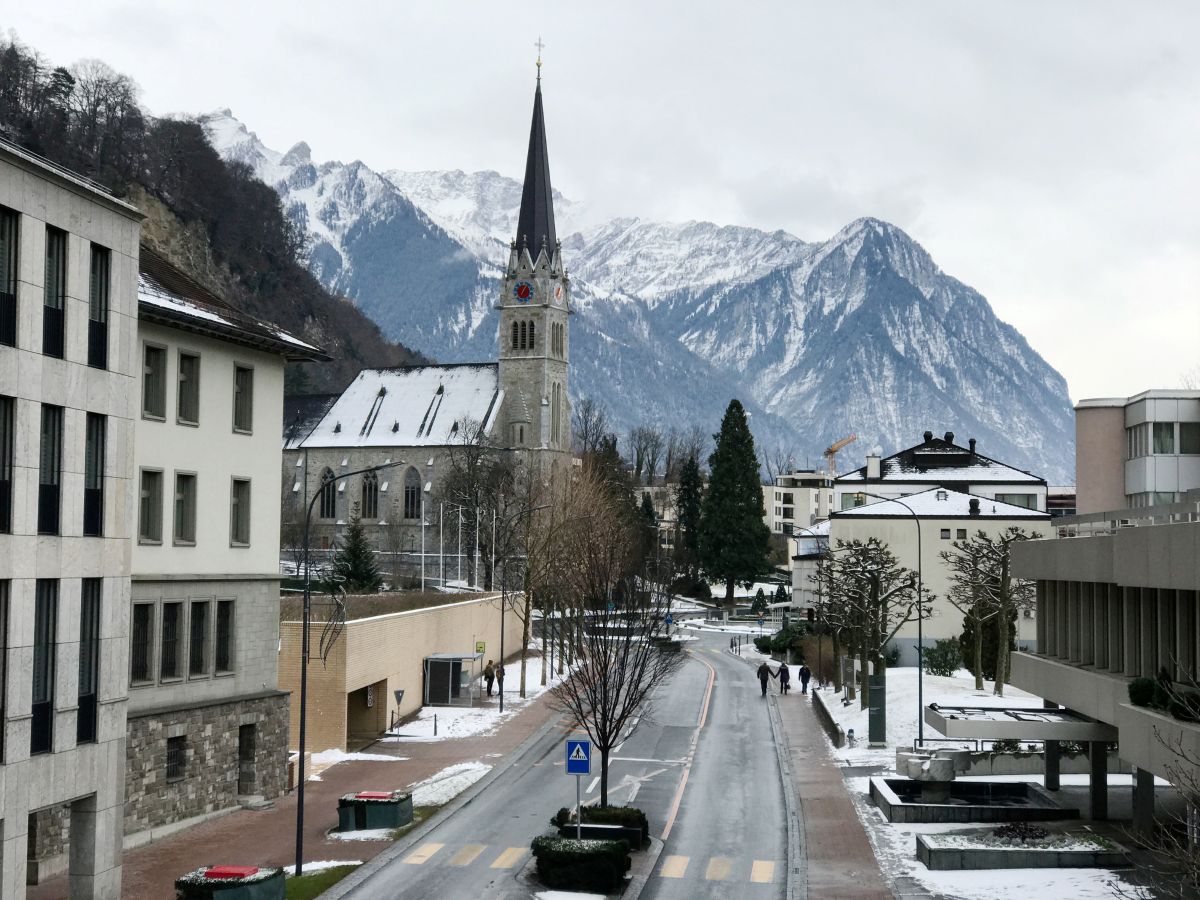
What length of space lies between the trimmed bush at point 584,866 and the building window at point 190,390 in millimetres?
14447

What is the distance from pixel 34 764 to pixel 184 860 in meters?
7.50

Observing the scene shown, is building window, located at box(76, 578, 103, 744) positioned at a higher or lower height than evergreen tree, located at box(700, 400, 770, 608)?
lower

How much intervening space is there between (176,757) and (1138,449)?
34.6 meters

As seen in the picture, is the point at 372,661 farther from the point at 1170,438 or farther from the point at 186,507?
the point at 1170,438

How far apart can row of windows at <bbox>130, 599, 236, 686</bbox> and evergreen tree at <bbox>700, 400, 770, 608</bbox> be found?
87.3m

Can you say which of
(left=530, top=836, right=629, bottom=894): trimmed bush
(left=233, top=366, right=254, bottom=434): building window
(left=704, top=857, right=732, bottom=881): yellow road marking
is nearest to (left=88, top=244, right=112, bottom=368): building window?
(left=233, top=366, right=254, bottom=434): building window

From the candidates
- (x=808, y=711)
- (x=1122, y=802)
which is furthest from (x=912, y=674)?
(x=1122, y=802)

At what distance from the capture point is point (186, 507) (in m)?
35.5

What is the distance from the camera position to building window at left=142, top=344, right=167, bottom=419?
1329 inches

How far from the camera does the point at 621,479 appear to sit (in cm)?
13725

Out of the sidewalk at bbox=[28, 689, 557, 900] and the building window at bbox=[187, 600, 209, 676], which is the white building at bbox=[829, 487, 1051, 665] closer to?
the sidewalk at bbox=[28, 689, 557, 900]

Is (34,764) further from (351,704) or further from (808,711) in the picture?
(808,711)

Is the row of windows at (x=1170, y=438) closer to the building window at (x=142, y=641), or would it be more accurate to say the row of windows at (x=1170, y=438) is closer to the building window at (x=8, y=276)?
the building window at (x=142, y=641)

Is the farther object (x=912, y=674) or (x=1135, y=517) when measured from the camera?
(x=912, y=674)
